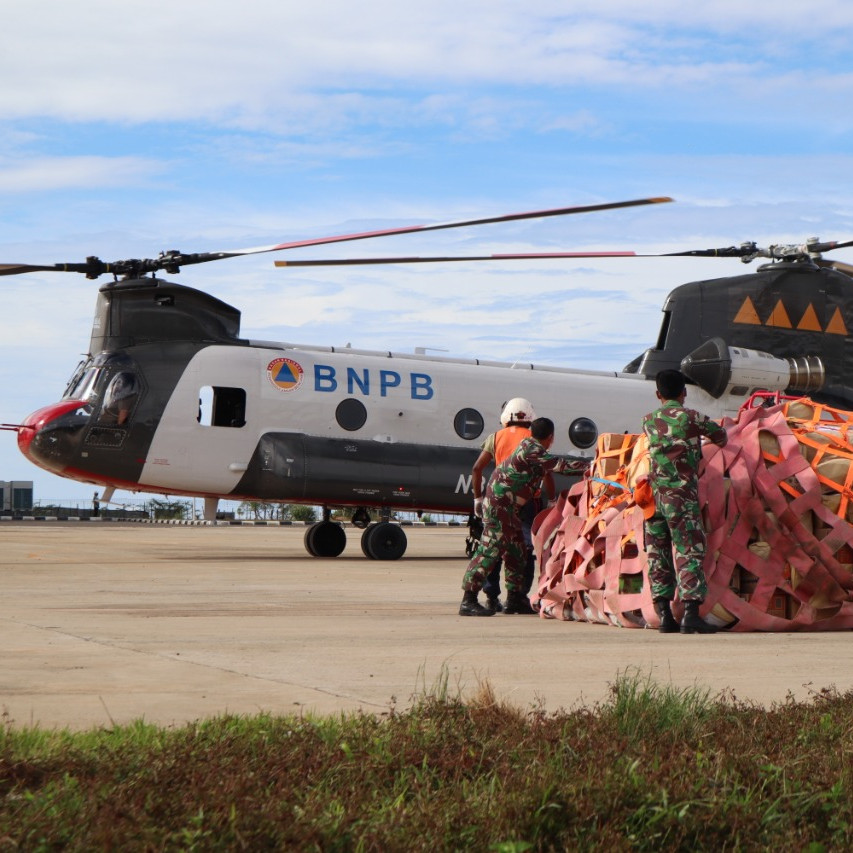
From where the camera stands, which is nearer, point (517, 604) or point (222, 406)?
point (517, 604)

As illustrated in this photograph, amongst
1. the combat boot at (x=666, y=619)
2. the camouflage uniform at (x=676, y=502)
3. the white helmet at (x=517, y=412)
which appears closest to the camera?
the camouflage uniform at (x=676, y=502)

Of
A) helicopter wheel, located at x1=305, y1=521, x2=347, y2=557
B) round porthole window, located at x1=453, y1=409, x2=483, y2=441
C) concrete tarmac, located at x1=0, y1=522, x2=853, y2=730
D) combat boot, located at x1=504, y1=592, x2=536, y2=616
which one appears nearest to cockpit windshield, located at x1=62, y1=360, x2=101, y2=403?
helicopter wheel, located at x1=305, y1=521, x2=347, y2=557

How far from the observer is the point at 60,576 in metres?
15.5

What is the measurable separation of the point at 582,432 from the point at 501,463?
38.3ft

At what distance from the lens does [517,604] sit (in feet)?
37.3

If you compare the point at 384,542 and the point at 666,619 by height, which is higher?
the point at 666,619

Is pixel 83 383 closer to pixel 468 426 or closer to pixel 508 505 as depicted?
pixel 468 426

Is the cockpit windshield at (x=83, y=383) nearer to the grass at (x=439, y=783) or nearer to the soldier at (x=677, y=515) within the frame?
the soldier at (x=677, y=515)

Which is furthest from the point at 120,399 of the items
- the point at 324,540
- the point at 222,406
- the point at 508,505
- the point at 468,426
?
the point at 508,505

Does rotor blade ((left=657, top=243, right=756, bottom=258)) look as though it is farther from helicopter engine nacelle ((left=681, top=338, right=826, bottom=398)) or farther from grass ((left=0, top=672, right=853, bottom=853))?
grass ((left=0, top=672, right=853, bottom=853))

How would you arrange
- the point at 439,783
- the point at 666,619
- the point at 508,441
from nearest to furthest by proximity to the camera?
the point at 439,783 → the point at 666,619 → the point at 508,441

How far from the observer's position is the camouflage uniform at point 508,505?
10.9 m

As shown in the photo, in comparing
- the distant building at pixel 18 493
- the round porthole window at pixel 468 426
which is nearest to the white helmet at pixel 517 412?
the round porthole window at pixel 468 426

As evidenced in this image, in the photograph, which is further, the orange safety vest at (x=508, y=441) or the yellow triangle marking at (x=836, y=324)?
the yellow triangle marking at (x=836, y=324)
